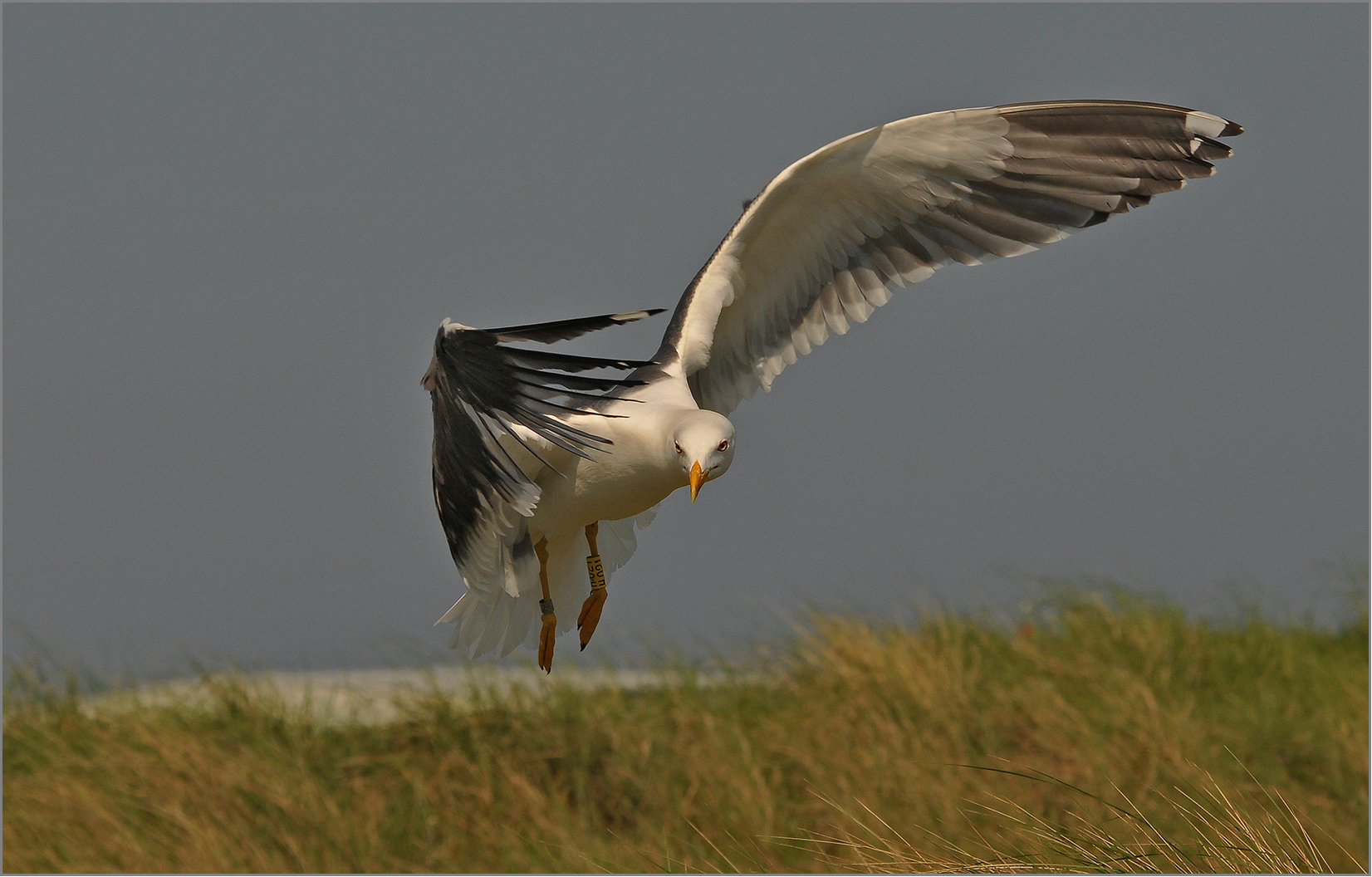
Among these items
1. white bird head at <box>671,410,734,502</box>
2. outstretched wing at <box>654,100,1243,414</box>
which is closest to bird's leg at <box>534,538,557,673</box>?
outstretched wing at <box>654,100,1243,414</box>

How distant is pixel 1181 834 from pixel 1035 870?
17.2ft

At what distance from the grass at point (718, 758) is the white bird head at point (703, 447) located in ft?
20.2

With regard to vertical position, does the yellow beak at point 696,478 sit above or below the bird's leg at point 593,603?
above

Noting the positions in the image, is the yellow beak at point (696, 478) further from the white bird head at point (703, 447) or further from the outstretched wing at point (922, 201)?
the outstretched wing at point (922, 201)

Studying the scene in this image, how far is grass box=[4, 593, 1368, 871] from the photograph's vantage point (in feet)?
33.4

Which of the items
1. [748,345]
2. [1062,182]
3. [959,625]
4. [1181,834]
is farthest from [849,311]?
[959,625]

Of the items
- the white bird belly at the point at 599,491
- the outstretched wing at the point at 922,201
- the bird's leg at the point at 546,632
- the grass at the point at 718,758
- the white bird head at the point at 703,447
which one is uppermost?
the outstretched wing at the point at 922,201

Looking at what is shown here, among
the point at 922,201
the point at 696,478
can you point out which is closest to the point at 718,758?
the point at 922,201

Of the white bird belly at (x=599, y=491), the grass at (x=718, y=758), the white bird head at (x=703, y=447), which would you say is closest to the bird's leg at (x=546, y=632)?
the white bird belly at (x=599, y=491)

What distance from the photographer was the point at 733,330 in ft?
17.5

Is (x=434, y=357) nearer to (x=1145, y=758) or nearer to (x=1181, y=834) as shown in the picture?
(x=1181, y=834)

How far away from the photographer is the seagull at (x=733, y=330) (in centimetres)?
392

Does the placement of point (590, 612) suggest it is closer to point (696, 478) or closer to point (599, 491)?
point (599, 491)

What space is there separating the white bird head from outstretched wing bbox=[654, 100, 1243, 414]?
862 millimetres
